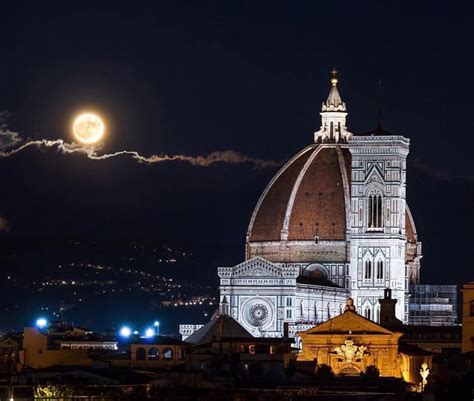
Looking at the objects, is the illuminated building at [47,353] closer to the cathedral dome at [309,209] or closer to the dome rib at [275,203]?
the cathedral dome at [309,209]

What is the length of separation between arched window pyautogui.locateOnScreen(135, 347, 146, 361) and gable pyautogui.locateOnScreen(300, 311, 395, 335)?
10378 millimetres

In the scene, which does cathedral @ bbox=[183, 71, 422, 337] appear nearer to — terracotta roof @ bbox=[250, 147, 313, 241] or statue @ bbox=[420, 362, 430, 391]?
terracotta roof @ bbox=[250, 147, 313, 241]

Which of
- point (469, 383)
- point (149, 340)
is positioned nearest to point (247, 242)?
point (149, 340)

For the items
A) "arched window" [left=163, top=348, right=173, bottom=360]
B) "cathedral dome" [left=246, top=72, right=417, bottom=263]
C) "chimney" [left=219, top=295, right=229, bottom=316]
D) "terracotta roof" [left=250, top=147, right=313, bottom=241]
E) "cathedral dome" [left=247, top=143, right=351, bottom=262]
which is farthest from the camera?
"terracotta roof" [left=250, top=147, right=313, bottom=241]

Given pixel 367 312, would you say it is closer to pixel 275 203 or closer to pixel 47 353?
pixel 275 203

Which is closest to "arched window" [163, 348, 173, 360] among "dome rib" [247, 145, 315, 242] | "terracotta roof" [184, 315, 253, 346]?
"terracotta roof" [184, 315, 253, 346]

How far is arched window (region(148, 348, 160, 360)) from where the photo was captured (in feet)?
448

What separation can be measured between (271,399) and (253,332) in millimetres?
79699

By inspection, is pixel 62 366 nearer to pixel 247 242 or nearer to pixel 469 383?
pixel 469 383

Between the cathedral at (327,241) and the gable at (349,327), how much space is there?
3002 centimetres

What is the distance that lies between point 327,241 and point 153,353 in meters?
54.4

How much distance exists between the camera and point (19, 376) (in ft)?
358

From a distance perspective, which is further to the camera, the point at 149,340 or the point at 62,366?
the point at 149,340

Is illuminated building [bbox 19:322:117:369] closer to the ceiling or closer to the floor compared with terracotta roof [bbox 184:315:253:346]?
closer to the floor
